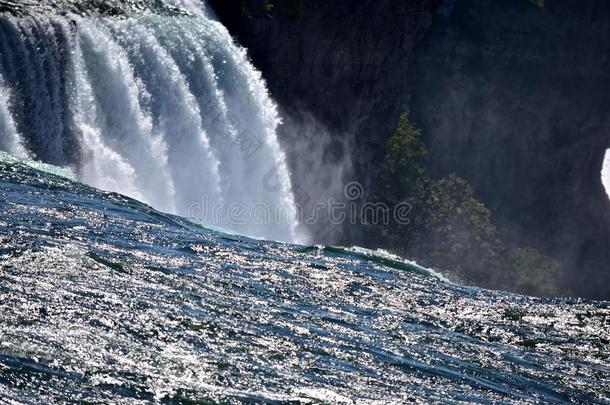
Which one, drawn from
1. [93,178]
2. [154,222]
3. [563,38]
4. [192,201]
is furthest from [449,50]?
[154,222]

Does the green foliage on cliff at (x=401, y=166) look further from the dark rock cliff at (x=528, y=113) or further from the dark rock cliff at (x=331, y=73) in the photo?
the dark rock cliff at (x=331, y=73)

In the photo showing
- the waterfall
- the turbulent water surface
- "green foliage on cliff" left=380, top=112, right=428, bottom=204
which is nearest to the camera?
the turbulent water surface

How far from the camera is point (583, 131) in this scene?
2158 inches

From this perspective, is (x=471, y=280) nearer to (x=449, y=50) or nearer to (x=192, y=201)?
(x=449, y=50)

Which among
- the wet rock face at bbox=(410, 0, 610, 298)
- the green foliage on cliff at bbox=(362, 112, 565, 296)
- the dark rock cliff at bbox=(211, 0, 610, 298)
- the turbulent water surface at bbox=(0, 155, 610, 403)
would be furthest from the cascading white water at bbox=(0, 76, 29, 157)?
the wet rock face at bbox=(410, 0, 610, 298)

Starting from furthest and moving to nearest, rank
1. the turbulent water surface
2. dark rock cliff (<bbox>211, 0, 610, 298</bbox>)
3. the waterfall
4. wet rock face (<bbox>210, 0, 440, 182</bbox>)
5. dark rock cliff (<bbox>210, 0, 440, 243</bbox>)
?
dark rock cliff (<bbox>211, 0, 610, 298</bbox>) → dark rock cliff (<bbox>210, 0, 440, 243</bbox>) → wet rock face (<bbox>210, 0, 440, 182</bbox>) → the waterfall → the turbulent water surface

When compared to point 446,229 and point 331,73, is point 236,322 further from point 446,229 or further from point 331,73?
point 446,229

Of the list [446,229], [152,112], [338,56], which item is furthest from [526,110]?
[152,112]

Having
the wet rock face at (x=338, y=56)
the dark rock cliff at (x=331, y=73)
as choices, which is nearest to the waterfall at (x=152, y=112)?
the wet rock face at (x=338, y=56)

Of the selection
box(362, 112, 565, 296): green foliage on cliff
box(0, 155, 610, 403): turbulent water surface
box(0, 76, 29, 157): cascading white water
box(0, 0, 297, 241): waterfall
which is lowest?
box(0, 155, 610, 403): turbulent water surface

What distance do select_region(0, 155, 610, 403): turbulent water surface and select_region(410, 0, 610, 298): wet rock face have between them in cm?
3612

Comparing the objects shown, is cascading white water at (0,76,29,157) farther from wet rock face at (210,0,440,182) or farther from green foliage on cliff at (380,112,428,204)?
green foliage on cliff at (380,112,428,204)

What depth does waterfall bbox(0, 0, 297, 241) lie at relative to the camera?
2312 cm

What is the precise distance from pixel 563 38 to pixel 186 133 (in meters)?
29.8
